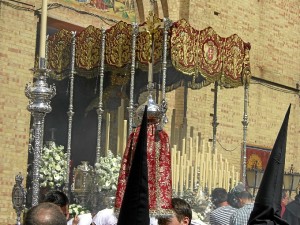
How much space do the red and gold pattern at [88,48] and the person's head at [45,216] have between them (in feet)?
34.1

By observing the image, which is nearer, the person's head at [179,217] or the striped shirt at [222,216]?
the person's head at [179,217]

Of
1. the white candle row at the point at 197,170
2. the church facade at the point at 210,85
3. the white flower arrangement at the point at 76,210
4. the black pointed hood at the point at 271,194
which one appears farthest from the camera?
the church facade at the point at 210,85

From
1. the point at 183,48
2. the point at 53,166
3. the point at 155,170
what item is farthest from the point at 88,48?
the point at 155,170

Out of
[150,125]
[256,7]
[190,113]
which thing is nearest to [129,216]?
[150,125]

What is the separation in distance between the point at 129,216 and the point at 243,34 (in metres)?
16.7

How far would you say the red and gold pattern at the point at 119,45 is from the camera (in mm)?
14750

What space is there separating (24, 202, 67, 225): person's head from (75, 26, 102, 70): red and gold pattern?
1038 cm

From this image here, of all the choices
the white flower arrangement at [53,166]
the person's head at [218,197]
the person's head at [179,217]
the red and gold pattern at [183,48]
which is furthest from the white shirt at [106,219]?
the red and gold pattern at [183,48]

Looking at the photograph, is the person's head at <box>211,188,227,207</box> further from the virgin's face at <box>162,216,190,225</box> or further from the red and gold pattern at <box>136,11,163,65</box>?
the virgin's face at <box>162,216,190,225</box>

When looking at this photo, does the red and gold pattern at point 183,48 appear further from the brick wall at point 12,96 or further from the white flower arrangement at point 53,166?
the brick wall at point 12,96

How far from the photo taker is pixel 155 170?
9727mm

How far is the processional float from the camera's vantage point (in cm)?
1425

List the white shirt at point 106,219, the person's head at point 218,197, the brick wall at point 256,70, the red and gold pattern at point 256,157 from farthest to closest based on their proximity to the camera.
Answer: the red and gold pattern at point 256,157 → the brick wall at point 256,70 → the person's head at point 218,197 → the white shirt at point 106,219

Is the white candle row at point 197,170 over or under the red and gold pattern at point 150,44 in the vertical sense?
under
